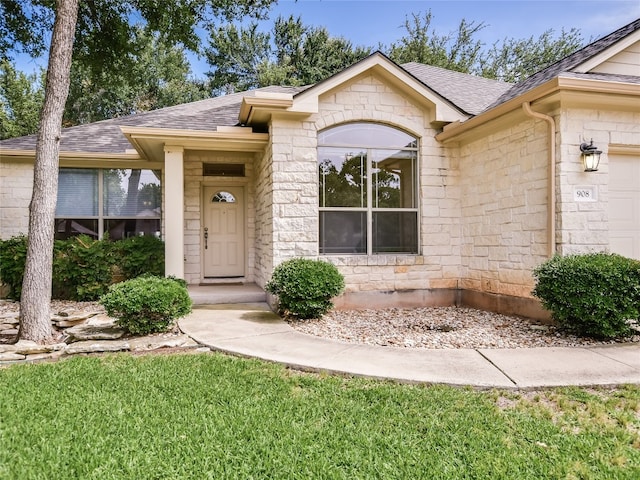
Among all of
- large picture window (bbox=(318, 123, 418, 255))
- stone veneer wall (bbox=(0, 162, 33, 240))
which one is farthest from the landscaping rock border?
stone veneer wall (bbox=(0, 162, 33, 240))

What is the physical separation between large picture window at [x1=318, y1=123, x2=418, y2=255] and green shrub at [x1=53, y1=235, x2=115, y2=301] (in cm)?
415

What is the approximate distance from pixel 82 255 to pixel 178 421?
5995 millimetres

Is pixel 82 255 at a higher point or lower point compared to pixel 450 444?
higher

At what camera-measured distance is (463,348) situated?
186 inches

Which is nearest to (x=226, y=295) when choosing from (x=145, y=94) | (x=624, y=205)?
(x=624, y=205)

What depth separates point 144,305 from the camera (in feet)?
16.5

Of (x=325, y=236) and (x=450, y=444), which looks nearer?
(x=450, y=444)

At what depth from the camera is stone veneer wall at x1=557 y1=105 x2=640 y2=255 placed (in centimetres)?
550

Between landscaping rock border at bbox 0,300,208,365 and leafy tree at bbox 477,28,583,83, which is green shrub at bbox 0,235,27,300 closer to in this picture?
landscaping rock border at bbox 0,300,208,365

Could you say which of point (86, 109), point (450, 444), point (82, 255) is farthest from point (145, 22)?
point (86, 109)

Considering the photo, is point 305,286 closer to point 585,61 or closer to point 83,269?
point 83,269

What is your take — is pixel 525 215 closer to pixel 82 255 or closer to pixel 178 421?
pixel 178 421

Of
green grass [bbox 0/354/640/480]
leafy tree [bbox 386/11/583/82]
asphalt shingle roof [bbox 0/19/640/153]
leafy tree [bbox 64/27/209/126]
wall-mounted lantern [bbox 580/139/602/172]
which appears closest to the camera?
green grass [bbox 0/354/640/480]

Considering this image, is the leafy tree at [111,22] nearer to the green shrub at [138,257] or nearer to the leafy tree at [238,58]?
the green shrub at [138,257]
